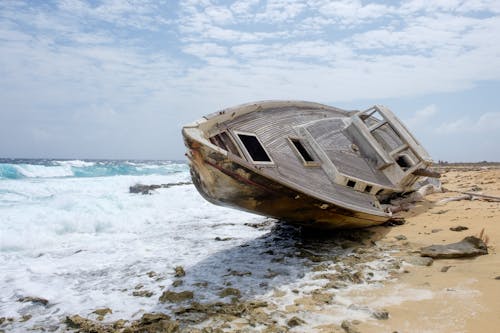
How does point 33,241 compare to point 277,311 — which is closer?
point 277,311

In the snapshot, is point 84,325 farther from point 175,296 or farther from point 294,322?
point 294,322

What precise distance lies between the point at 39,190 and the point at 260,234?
16.1 meters

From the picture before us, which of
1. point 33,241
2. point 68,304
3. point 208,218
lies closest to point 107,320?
point 68,304

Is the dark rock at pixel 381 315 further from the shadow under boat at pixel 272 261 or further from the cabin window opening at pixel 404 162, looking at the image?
the cabin window opening at pixel 404 162

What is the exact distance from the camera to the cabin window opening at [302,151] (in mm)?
8469

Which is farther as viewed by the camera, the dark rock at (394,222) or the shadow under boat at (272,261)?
the dark rock at (394,222)

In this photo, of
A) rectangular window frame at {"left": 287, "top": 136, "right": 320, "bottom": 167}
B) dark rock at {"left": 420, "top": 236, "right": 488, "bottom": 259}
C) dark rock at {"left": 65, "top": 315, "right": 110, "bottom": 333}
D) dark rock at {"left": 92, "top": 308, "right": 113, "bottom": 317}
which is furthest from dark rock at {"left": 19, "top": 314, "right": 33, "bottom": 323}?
dark rock at {"left": 420, "top": 236, "right": 488, "bottom": 259}

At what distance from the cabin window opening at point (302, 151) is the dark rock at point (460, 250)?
3.06 m

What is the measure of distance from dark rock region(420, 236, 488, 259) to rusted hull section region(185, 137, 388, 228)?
147 centimetres

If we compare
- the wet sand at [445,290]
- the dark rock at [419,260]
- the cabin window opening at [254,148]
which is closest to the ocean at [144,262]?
the dark rock at [419,260]

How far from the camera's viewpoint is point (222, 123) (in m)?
7.71

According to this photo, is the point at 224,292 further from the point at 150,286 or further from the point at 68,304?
the point at 68,304

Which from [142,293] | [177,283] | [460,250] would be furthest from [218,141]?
[460,250]

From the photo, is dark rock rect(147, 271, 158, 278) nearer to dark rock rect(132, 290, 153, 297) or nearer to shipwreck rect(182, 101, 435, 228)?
dark rock rect(132, 290, 153, 297)
